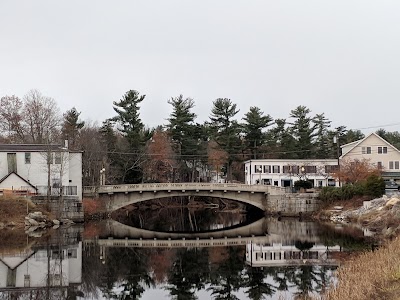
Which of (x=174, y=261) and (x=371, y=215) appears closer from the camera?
(x=174, y=261)

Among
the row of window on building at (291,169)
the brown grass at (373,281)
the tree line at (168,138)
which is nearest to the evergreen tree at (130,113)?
the tree line at (168,138)

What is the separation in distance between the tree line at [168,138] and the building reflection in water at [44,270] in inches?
1237

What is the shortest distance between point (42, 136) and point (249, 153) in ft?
103

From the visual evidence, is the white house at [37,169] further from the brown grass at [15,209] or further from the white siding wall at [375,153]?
the white siding wall at [375,153]

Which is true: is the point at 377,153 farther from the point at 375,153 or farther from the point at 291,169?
the point at 291,169

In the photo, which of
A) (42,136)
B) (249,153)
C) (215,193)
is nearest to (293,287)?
(215,193)

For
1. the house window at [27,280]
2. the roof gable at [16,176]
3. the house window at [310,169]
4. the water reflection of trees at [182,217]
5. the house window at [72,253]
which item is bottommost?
the house window at [27,280]

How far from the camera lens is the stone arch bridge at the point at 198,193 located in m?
53.9

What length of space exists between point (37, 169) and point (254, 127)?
121 feet

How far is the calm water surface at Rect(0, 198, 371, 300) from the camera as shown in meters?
20.2

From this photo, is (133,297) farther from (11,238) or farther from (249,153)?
(249,153)

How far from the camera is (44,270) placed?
24.5 m

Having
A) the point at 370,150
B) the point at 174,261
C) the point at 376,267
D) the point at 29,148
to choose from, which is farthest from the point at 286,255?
the point at 370,150

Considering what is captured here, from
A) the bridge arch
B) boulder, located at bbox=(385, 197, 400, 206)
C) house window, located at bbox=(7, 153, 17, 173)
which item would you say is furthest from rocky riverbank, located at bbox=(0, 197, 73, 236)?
boulder, located at bbox=(385, 197, 400, 206)
